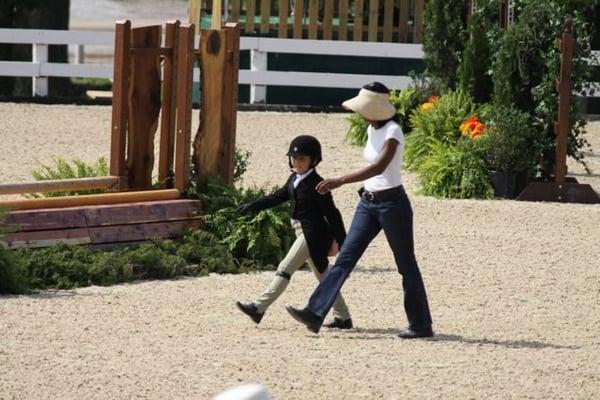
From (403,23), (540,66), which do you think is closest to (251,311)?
(540,66)

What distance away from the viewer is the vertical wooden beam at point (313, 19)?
74.8 feet

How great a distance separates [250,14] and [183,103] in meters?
11.3

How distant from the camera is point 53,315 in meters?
9.34

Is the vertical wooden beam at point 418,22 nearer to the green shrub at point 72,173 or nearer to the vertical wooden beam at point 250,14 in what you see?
the vertical wooden beam at point 250,14

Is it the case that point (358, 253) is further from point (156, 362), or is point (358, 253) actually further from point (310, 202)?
point (156, 362)

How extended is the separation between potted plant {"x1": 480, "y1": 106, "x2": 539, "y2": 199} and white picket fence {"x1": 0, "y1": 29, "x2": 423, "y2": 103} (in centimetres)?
729

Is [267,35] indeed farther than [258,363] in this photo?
Yes

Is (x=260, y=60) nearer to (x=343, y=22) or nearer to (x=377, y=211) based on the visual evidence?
(x=343, y=22)


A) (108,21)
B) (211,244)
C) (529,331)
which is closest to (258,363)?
(529,331)

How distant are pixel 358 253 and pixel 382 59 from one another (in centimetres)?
1432

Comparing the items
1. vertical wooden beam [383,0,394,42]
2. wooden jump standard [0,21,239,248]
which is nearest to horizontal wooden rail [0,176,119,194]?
wooden jump standard [0,21,239,248]

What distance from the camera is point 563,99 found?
14.8 metres

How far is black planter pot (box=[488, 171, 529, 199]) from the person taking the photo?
49.3 feet

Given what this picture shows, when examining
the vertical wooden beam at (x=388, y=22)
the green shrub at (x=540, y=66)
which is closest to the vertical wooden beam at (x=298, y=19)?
the vertical wooden beam at (x=388, y=22)
